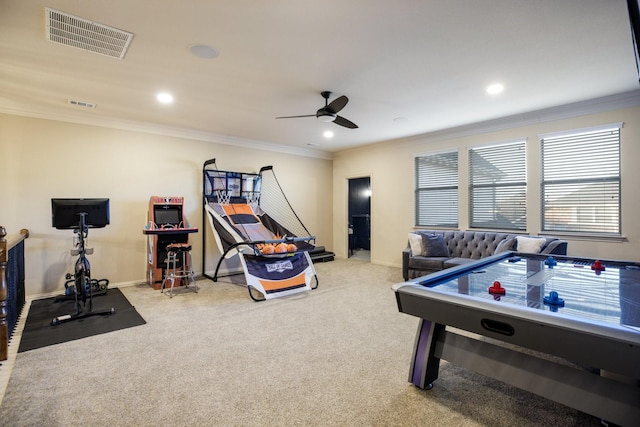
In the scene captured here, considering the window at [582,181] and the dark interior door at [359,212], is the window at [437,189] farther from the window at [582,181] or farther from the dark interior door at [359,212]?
the dark interior door at [359,212]

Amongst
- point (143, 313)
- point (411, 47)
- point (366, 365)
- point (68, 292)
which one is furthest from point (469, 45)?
point (68, 292)

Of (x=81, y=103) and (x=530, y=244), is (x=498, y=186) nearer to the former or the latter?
(x=530, y=244)

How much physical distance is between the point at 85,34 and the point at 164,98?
1.47 m

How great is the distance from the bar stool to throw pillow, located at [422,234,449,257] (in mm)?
3728

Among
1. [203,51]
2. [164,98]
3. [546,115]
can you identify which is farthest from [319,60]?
[546,115]

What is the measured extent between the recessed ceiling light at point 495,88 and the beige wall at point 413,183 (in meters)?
1.47

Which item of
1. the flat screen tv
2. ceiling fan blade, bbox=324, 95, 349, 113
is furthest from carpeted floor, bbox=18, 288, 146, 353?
ceiling fan blade, bbox=324, 95, 349, 113

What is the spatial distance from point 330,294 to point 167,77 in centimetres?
343

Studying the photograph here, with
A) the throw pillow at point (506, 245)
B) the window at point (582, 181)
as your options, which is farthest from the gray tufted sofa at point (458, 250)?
the window at point (582, 181)

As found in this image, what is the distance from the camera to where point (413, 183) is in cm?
629

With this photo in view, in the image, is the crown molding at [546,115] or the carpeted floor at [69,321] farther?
the crown molding at [546,115]

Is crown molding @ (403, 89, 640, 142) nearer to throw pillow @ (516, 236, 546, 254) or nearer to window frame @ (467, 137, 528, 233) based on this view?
window frame @ (467, 137, 528, 233)

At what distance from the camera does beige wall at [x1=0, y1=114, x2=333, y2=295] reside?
4.20 m

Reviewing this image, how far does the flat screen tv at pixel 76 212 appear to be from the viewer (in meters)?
3.57
